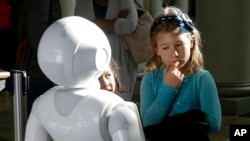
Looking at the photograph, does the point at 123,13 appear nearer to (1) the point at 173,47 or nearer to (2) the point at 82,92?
(1) the point at 173,47

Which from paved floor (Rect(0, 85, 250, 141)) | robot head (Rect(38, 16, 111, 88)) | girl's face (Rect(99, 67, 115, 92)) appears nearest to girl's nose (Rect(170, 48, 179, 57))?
girl's face (Rect(99, 67, 115, 92))

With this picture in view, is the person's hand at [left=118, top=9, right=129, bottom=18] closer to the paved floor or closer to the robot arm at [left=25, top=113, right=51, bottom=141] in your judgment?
the paved floor

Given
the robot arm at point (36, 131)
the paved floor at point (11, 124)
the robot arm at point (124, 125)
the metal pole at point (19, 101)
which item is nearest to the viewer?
the robot arm at point (124, 125)

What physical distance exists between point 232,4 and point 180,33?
4.09 meters

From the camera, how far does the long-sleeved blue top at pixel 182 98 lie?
1.82m

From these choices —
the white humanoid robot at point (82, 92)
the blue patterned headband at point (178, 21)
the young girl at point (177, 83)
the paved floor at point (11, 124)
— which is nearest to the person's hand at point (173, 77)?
the young girl at point (177, 83)

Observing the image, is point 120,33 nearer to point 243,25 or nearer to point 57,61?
point 57,61

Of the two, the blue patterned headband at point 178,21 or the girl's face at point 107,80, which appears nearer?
the girl's face at point 107,80

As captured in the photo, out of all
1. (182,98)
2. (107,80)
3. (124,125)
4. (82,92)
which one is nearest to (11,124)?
(182,98)

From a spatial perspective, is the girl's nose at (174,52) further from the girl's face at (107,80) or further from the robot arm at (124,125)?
the robot arm at (124,125)

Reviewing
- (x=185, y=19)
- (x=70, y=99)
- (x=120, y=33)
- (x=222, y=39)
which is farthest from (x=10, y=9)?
(x=222, y=39)

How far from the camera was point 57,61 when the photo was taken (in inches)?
53.9

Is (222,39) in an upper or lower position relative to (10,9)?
lower

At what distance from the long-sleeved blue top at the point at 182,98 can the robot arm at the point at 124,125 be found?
0.45m
